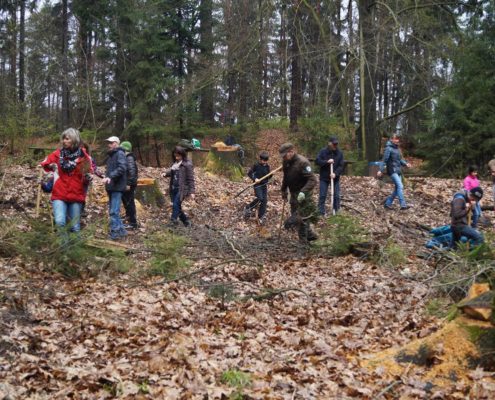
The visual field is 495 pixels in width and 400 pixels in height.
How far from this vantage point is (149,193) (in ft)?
44.7

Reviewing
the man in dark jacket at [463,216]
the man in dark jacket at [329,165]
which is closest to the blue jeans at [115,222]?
the man in dark jacket at [329,165]

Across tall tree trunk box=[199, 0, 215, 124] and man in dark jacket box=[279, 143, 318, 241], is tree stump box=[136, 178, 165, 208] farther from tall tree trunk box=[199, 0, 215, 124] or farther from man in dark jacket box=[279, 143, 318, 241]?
tall tree trunk box=[199, 0, 215, 124]

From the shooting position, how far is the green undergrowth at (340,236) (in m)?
9.16

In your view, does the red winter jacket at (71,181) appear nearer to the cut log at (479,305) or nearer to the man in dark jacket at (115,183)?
the man in dark jacket at (115,183)

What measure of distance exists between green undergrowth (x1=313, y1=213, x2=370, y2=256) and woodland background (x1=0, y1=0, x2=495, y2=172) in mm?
7455

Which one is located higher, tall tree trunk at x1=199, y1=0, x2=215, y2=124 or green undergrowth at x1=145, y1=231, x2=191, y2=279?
tall tree trunk at x1=199, y1=0, x2=215, y2=124

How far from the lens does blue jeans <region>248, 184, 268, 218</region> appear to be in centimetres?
1221

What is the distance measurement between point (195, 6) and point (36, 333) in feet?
73.0

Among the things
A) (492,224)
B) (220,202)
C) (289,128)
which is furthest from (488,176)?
(289,128)

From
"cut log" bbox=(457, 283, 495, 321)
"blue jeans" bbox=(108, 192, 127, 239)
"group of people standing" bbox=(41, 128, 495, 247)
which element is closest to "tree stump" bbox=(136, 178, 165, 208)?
"group of people standing" bbox=(41, 128, 495, 247)

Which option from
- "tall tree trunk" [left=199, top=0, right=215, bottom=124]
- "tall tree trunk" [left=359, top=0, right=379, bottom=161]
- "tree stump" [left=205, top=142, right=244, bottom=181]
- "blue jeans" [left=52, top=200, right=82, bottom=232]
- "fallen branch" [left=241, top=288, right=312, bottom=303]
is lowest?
"fallen branch" [left=241, top=288, right=312, bottom=303]

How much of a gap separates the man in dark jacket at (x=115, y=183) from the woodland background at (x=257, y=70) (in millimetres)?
3994

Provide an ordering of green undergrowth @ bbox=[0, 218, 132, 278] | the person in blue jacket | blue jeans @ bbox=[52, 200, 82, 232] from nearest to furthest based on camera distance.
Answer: green undergrowth @ bbox=[0, 218, 132, 278]
blue jeans @ bbox=[52, 200, 82, 232]
the person in blue jacket

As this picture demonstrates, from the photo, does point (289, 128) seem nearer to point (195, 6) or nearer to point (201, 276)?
point (195, 6)
